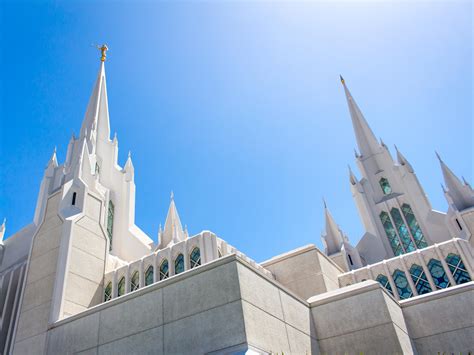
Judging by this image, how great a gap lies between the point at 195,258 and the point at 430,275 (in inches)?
365

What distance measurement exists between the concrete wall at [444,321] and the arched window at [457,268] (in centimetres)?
695

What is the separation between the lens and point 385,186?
3097 cm

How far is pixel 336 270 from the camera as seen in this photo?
1600 cm

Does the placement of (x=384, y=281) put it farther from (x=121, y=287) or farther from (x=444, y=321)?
(x=121, y=287)

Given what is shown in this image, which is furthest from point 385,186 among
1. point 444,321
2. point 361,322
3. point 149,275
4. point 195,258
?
point 361,322

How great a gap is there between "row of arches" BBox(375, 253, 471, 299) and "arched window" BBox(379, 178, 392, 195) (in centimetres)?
1420

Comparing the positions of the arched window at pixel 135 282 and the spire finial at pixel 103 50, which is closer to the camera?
the arched window at pixel 135 282

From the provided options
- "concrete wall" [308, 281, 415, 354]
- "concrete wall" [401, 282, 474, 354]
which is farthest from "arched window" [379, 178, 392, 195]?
"concrete wall" [308, 281, 415, 354]

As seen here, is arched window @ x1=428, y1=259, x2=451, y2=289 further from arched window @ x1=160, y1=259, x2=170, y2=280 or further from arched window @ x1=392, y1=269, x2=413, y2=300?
arched window @ x1=160, y1=259, x2=170, y2=280

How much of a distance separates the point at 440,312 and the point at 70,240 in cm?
1076

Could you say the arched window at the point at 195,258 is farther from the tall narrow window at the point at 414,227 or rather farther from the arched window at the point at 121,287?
the tall narrow window at the point at 414,227

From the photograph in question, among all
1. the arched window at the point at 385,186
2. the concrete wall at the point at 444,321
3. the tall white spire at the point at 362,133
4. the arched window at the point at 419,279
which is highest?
the tall white spire at the point at 362,133

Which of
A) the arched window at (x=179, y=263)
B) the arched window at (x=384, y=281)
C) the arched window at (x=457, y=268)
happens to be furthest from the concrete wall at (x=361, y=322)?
the arched window at (x=457, y=268)

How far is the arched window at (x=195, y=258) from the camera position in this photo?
47.0ft
